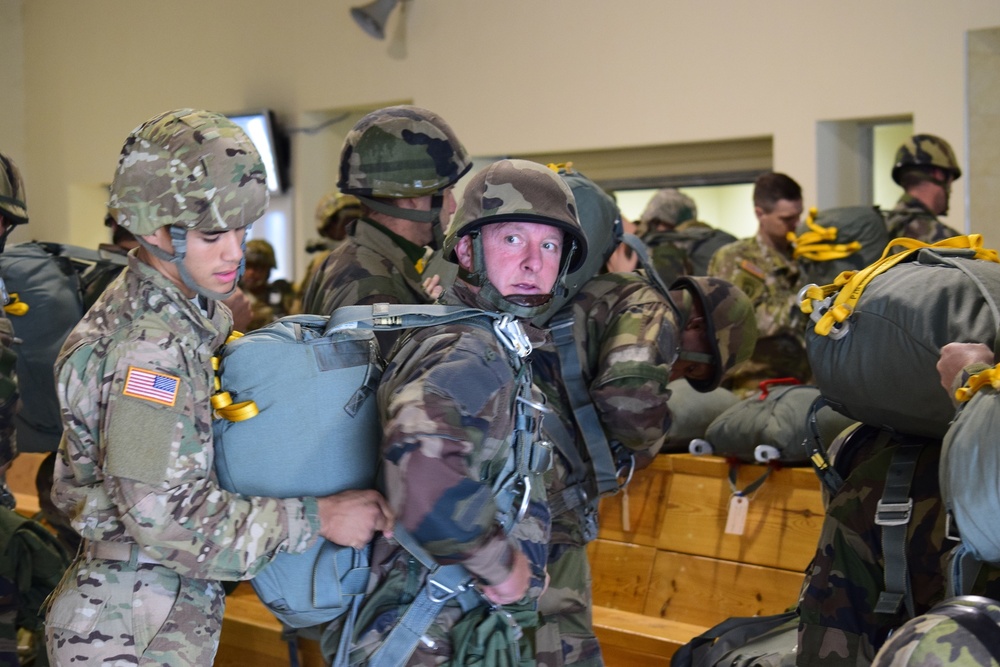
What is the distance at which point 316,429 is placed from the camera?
1839 mm

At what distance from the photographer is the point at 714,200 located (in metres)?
7.54

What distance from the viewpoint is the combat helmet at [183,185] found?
1.84 m

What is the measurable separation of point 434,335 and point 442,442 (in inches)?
8.4

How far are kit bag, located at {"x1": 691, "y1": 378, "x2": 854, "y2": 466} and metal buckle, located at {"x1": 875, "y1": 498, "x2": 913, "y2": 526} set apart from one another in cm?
137

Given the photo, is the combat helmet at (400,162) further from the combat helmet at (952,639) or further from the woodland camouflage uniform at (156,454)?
the combat helmet at (952,639)

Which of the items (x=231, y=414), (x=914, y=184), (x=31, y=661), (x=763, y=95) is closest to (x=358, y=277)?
(x=231, y=414)

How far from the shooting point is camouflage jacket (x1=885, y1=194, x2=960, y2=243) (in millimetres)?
→ 4863

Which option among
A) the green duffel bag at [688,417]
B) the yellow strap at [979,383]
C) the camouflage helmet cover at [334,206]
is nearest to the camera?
the yellow strap at [979,383]

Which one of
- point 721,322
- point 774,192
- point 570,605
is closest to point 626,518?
point 721,322

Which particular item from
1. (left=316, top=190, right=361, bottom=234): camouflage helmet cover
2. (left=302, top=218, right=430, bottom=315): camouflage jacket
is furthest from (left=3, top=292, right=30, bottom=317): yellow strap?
(left=316, top=190, right=361, bottom=234): camouflage helmet cover

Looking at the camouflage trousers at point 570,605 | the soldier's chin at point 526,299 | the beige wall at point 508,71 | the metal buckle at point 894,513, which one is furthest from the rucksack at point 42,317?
the beige wall at point 508,71

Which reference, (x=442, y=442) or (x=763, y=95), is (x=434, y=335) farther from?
(x=763, y=95)

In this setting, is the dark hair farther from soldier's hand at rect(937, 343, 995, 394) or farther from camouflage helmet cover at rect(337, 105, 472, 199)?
soldier's hand at rect(937, 343, 995, 394)

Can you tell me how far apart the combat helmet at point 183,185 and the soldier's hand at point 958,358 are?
1094 millimetres
